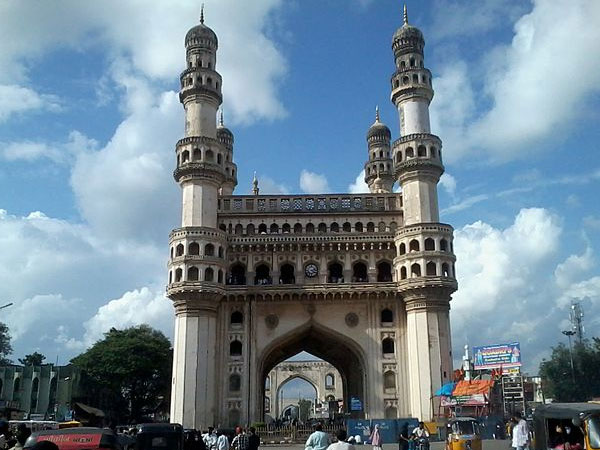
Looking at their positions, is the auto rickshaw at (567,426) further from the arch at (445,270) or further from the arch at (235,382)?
the arch at (235,382)

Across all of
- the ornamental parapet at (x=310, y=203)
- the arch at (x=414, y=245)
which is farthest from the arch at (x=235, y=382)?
the arch at (x=414, y=245)

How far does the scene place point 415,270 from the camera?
4791 cm

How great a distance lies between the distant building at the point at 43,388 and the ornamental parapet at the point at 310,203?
89.3ft

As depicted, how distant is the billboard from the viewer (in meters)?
51.0

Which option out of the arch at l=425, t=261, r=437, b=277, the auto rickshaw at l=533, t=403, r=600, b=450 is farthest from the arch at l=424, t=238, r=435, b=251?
the auto rickshaw at l=533, t=403, r=600, b=450

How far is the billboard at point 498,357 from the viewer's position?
167ft

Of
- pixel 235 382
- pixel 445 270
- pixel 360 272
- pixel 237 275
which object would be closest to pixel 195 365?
pixel 235 382

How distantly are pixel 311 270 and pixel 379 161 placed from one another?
63.9 ft

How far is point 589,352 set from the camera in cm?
7312

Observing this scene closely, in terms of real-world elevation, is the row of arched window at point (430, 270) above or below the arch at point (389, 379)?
above

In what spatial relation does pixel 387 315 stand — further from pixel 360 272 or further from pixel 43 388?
pixel 43 388

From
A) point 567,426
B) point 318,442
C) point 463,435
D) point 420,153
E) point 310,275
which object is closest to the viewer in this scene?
point 318,442

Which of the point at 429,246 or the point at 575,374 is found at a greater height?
the point at 429,246

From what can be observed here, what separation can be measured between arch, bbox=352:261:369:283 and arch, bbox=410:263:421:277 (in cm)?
440
